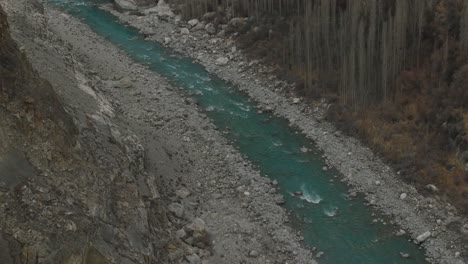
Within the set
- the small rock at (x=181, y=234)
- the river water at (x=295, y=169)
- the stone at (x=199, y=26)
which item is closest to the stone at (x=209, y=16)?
the stone at (x=199, y=26)

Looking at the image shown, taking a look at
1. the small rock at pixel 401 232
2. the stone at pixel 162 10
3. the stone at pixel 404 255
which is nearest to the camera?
the stone at pixel 404 255

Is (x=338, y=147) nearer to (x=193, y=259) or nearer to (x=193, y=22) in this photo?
(x=193, y=259)

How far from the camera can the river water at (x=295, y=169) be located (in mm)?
25062

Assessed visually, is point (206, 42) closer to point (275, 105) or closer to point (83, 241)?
point (275, 105)

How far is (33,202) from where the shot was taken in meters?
16.0

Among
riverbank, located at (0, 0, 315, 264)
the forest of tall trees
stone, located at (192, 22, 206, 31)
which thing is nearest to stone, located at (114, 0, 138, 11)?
stone, located at (192, 22, 206, 31)

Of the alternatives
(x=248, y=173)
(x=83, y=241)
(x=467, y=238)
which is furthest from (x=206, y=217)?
(x=467, y=238)

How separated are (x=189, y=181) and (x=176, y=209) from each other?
9.69ft

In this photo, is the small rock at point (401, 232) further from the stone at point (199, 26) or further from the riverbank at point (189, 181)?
the stone at point (199, 26)

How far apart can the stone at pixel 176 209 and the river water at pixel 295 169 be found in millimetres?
5299

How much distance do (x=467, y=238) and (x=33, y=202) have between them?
18689 mm

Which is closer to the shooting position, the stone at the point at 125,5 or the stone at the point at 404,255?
the stone at the point at 404,255

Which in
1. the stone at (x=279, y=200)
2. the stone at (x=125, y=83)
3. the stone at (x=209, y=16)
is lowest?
the stone at (x=279, y=200)

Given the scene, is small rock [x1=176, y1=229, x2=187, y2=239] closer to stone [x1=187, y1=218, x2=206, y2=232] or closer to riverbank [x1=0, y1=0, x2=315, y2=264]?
riverbank [x1=0, y1=0, x2=315, y2=264]
